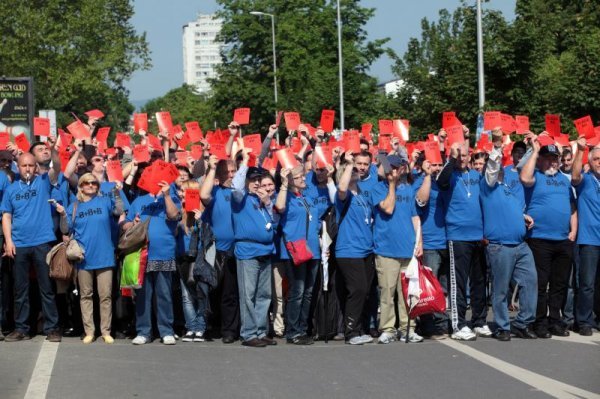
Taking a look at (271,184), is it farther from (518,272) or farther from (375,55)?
(375,55)

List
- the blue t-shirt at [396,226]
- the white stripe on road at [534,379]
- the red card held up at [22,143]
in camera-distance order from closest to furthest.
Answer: the white stripe on road at [534,379] → the blue t-shirt at [396,226] → the red card held up at [22,143]

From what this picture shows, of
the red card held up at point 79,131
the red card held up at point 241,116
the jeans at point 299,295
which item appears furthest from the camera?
the red card held up at point 241,116

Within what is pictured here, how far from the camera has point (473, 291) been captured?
43.9ft

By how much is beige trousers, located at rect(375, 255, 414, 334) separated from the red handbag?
20 cm

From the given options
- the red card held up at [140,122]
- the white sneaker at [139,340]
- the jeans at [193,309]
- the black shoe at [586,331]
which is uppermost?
the red card held up at [140,122]

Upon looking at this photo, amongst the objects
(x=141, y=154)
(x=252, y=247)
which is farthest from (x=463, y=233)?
(x=141, y=154)

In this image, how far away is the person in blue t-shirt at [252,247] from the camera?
503 inches

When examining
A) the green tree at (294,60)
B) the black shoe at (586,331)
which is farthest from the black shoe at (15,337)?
the green tree at (294,60)

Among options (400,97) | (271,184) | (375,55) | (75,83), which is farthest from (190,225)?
(375,55)

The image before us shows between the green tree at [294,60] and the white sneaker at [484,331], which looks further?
the green tree at [294,60]

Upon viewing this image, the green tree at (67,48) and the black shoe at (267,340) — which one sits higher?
the green tree at (67,48)

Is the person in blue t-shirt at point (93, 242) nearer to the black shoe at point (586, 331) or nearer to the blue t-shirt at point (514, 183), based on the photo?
the blue t-shirt at point (514, 183)

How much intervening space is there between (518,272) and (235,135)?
3.31 metres

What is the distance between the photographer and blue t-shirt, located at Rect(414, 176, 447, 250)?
43.8ft
